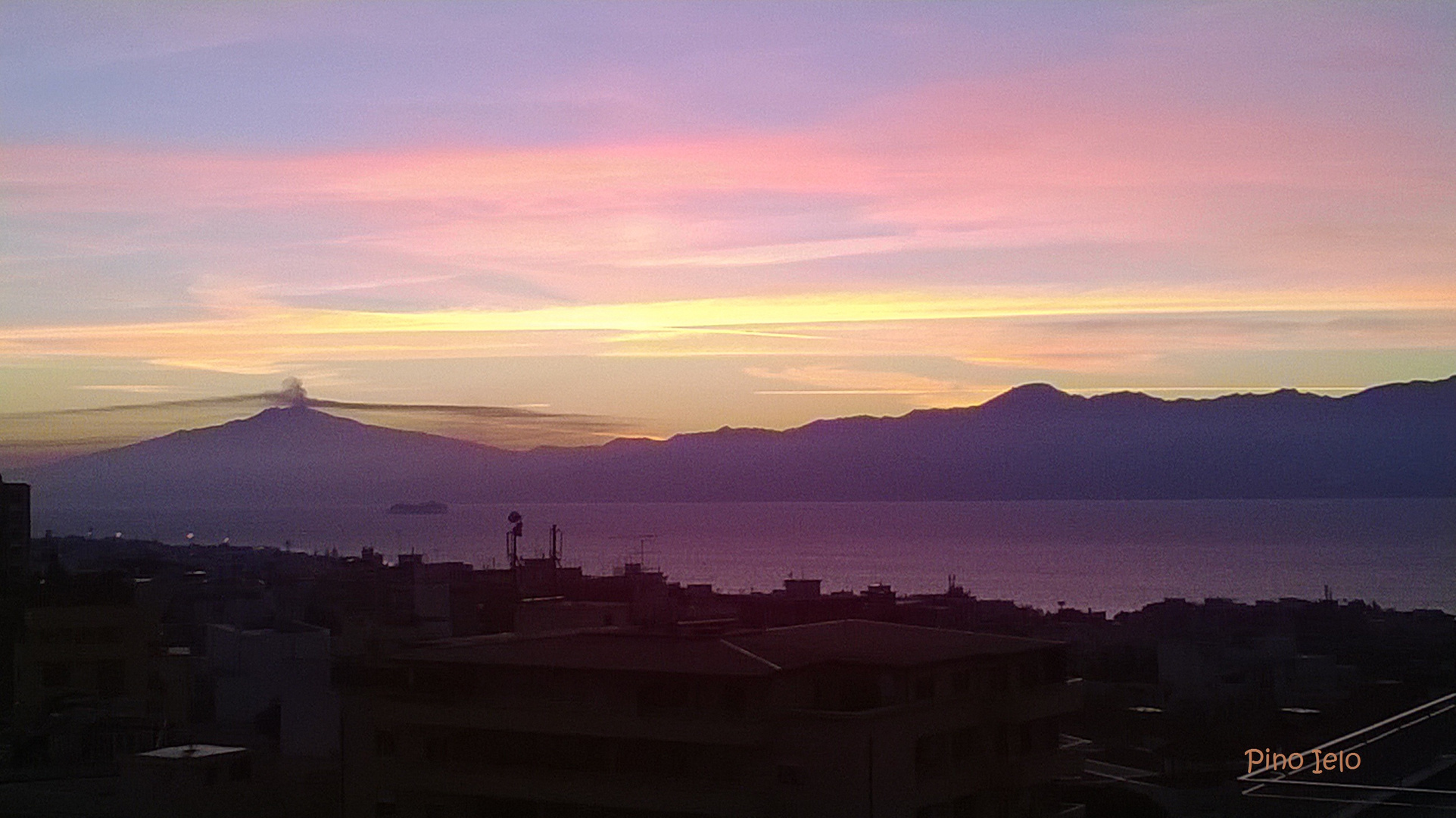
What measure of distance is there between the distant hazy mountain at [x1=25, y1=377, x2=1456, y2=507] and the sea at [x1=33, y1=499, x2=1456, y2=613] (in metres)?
2.12

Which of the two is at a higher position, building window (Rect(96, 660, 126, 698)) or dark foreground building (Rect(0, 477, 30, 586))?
dark foreground building (Rect(0, 477, 30, 586))

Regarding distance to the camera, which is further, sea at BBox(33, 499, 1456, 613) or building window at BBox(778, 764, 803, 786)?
sea at BBox(33, 499, 1456, 613)

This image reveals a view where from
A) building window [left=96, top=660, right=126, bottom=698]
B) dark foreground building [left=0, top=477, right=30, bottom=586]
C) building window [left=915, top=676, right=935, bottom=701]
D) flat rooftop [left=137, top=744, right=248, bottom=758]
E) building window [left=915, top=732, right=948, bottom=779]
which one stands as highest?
dark foreground building [left=0, top=477, right=30, bottom=586]

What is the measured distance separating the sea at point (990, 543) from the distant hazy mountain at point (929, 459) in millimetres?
2117

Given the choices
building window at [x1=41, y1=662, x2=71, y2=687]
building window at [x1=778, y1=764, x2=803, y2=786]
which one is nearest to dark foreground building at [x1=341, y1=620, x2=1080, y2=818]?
building window at [x1=778, y1=764, x2=803, y2=786]

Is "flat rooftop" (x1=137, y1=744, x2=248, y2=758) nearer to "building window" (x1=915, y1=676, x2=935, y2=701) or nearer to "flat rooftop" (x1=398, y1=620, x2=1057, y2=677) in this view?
"flat rooftop" (x1=398, y1=620, x2=1057, y2=677)

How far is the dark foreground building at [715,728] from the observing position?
538 centimetres

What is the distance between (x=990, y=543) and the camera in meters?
51.0

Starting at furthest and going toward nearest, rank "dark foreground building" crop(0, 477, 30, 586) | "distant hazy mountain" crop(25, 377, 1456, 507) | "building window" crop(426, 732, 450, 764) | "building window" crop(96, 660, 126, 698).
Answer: "distant hazy mountain" crop(25, 377, 1456, 507), "dark foreground building" crop(0, 477, 30, 586), "building window" crop(96, 660, 126, 698), "building window" crop(426, 732, 450, 764)

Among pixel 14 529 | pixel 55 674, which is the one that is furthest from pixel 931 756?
pixel 14 529

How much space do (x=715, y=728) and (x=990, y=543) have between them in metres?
46.7

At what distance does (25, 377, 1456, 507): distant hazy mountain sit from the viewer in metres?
41.0

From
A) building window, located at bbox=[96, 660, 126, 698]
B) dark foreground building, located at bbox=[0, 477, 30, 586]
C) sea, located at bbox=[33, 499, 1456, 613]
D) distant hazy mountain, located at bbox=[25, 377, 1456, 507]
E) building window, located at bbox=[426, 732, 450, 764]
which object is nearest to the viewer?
building window, located at bbox=[426, 732, 450, 764]

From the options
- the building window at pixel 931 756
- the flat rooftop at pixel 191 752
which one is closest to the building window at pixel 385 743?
the flat rooftop at pixel 191 752
